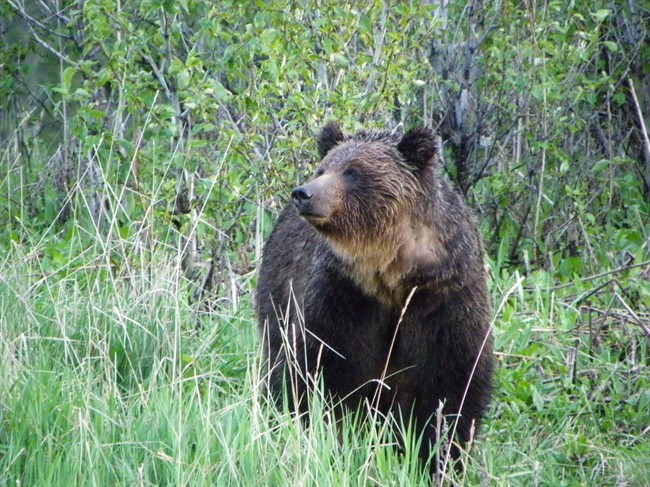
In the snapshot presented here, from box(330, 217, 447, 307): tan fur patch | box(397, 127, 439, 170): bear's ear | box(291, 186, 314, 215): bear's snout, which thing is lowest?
box(330, 217, 447, 307): tan fur patch

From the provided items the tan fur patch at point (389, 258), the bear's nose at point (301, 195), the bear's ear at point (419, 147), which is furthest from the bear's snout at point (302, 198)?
the bear's ear at point (419, 147)

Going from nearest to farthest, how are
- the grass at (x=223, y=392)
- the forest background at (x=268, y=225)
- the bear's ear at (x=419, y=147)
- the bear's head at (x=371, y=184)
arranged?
the grass at (x=223, y=392) < the forest background at (x=268, y=225) < the bear's head at (x=371, y=184) < the bear's ear at (x=419, y=147)

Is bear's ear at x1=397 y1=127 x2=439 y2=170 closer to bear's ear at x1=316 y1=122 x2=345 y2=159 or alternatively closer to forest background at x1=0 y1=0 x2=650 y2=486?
bear's ear at x1=316 y1=122 x2=345 y2=159

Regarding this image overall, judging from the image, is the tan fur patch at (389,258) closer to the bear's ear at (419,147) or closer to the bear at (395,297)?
the bear at (395,297)

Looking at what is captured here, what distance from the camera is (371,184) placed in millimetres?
5297

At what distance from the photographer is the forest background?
181 inches

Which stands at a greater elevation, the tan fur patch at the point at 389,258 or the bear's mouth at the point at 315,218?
the bear's mouth at the point at 315,218

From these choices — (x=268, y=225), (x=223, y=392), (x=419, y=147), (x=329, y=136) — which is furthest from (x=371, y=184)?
(x=268, y=225)

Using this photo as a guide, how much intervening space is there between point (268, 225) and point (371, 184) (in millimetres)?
3393

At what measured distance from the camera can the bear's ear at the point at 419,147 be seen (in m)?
5.34

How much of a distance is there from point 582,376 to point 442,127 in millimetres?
2849

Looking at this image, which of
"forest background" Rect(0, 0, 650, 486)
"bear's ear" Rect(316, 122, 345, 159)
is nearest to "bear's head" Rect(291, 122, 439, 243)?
"bear's ear" Rect(316, 122, 345, 159)

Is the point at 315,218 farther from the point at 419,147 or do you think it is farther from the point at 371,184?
the point at 419,147

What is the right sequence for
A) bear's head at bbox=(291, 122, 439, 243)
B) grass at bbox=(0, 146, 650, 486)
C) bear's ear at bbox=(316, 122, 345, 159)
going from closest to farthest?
grass at bbox=(0, 146, 650, 486) → bear's head at bbox=(291, 122, 439, 243) → bear's ear at bbox=(316, 122, 345, 159)
